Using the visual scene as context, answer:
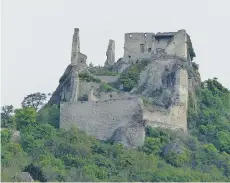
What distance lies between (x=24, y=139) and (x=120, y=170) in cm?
616

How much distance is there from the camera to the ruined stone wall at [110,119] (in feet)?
213

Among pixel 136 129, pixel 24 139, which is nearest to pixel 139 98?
pixel 136 129

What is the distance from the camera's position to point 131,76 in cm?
7119

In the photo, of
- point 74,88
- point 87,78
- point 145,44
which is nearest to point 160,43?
point 145,44

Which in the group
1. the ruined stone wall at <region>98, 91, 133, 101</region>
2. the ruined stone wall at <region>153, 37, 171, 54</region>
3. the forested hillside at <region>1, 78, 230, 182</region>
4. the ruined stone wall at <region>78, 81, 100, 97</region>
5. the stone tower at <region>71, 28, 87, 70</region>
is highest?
the ruined stone wall at <region>153, 37, 171, 54</region>

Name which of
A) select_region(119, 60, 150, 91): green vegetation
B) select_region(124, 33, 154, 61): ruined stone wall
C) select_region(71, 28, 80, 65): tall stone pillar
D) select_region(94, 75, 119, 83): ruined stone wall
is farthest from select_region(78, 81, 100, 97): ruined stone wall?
select_region(124, 33, 154, 61): ruined stone wall

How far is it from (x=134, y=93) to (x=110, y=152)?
6.81m

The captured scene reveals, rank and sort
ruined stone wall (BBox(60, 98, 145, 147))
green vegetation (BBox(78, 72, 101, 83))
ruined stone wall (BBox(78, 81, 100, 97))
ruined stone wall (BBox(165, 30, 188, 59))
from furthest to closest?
ruined stone wall (BBox(165, 30, 188, 59)), green vegetation (BBox(78, 72, 101, 83)), ruined stone wall (BBox(78, 81, 100, 97)), ruined stone wall (BBox(60, 98, 145, 147))

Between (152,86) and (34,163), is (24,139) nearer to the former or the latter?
(34,163)

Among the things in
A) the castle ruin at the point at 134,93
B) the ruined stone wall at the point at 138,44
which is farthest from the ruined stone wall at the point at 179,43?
the ruined stone wall at the point at 138,44

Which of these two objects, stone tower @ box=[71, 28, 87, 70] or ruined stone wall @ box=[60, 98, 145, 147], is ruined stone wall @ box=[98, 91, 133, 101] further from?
stone tower @ box=[71, 28, 87, 70]

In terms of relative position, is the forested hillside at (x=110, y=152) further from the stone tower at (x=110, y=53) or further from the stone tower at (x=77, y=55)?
the stone tower at (x=110, y=53)

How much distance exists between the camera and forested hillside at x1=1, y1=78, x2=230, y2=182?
200 feet

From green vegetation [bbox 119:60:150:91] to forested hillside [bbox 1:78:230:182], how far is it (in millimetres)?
3674
